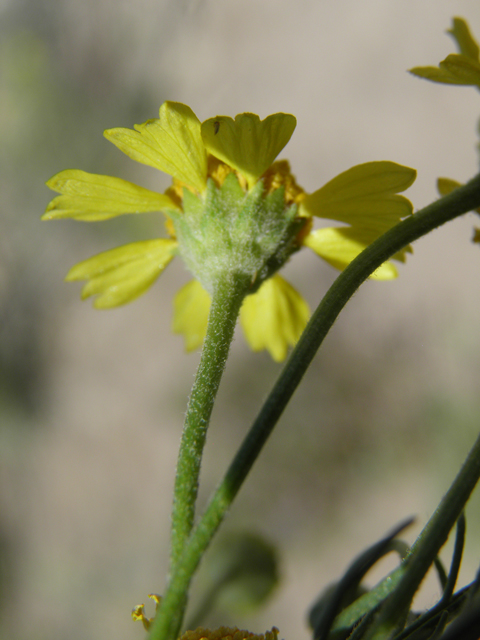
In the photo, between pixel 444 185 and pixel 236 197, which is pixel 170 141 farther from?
pixel 444 185

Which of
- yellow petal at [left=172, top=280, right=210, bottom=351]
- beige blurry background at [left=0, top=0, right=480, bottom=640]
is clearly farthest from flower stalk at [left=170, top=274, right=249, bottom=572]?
beige blurry background at [left=0, top=0, right=480, bottom=640]

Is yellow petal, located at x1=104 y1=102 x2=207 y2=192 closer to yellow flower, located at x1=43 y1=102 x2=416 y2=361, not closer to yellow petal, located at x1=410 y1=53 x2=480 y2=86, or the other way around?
yellow flower, located at x1=43 y1=102 x2=416 y2=361

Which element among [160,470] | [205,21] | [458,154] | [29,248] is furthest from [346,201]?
[458,154]

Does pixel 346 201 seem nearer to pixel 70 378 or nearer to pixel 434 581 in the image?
pixel 70 378

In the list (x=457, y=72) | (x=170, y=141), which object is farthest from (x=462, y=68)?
(x=170, y=141)

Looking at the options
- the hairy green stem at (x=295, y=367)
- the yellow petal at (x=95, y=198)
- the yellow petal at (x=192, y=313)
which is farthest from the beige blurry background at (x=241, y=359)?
the hairy green stem at (x=295, y=367)

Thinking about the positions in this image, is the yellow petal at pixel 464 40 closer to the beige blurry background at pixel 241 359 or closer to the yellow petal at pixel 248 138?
the yellow petal at pixel 248 138
